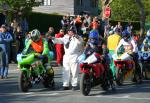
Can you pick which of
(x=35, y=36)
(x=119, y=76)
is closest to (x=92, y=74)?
(x=35, y=36)

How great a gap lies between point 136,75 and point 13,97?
16.2ft

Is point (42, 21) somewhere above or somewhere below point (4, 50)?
above

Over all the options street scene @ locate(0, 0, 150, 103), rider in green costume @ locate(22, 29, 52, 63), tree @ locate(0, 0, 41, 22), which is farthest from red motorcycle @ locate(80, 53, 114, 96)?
tree @ locate(0, 0, 41, 22)

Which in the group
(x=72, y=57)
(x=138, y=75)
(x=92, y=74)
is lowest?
(x=138, y=75)

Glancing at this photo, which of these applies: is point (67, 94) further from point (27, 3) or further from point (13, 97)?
point (27, 3)

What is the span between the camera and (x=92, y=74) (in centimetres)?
1429

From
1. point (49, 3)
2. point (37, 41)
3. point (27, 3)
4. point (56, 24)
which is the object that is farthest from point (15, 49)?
point (49, 3)

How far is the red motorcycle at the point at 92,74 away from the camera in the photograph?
13.9 meters

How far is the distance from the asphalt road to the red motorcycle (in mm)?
261

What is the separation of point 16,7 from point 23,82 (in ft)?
55.6

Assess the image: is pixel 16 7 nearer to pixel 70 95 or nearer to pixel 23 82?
pixel 23 82

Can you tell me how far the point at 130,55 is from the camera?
16.7m

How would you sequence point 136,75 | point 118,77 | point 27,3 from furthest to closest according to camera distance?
point 27,3 < point 136,75 < point 118,77

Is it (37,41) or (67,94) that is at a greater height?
(37,41)
